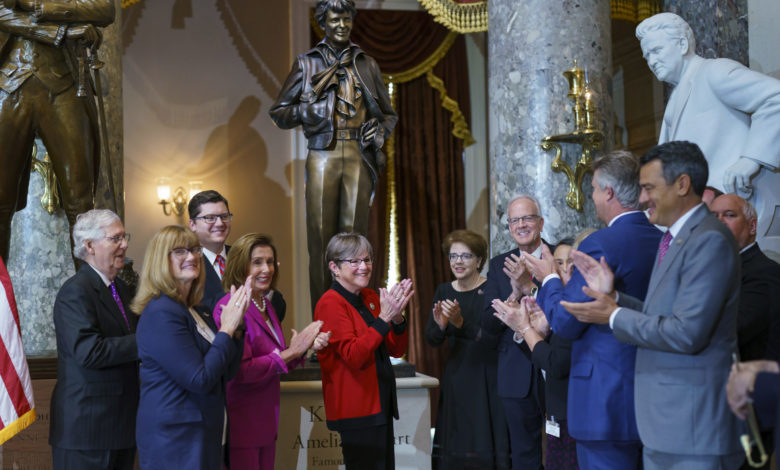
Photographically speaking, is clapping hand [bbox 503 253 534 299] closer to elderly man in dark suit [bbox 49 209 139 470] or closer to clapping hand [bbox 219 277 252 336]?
clapping hand [bbox 219 277 252 336]

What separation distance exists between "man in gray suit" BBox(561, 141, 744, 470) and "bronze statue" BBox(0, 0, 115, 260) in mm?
2791

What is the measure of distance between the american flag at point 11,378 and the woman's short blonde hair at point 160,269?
76 centimetres

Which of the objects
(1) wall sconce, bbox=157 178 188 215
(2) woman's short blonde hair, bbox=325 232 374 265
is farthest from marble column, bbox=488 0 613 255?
(1) wall sconce, bbox=157 178 188 215

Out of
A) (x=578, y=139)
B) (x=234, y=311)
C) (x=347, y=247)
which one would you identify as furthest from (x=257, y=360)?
(x=578, y=139)

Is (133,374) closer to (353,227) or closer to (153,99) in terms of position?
(353,227)

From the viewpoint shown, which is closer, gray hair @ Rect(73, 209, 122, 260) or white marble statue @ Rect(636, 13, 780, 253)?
gray hair @ Rect(73, 209, 122, 260)

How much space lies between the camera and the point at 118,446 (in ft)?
10.9

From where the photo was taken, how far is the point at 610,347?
2920 mm

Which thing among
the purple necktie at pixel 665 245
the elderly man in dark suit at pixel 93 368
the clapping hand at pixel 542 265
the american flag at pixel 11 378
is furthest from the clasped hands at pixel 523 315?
the american flag at pixel 11 378

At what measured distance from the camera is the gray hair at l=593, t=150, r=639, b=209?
2980 millimetres

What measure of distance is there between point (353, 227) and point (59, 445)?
224cm

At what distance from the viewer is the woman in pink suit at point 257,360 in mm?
3533

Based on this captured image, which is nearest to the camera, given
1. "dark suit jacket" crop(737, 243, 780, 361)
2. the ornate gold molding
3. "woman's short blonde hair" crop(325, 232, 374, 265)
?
"dark suit jacket" crop(737, 243, 780, 361)

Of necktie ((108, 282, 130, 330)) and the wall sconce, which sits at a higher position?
the wall sconce
